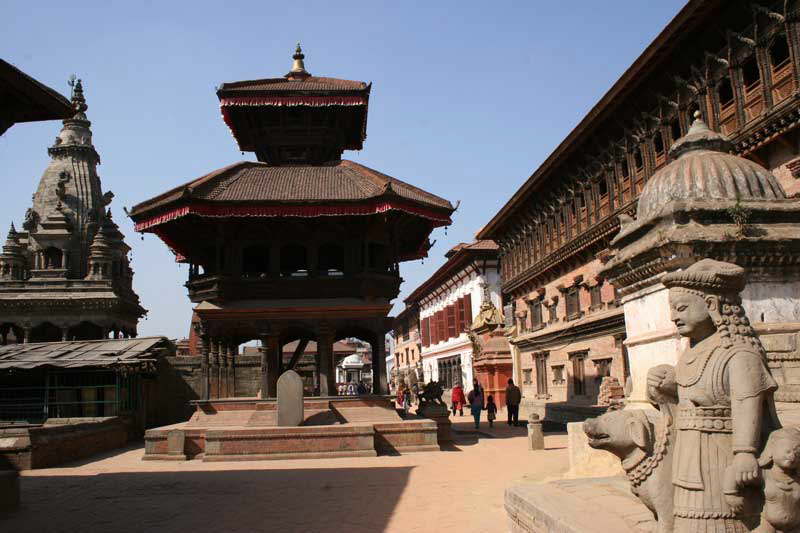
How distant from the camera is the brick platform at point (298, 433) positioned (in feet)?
50.9

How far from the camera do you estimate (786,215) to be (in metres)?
6.09

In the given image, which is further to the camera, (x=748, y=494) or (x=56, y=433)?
(x=56, y=433)

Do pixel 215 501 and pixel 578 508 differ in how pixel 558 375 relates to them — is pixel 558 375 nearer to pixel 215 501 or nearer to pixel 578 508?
pixel 215 501

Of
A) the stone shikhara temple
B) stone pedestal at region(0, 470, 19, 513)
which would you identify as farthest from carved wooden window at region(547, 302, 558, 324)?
stone pedestal at region(0, 470, 19, 513)

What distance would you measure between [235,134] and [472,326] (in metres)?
19.5

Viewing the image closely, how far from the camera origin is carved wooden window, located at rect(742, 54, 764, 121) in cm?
1505

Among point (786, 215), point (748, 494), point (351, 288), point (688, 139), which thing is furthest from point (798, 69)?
point (748, 494)

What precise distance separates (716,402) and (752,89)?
47.3ft

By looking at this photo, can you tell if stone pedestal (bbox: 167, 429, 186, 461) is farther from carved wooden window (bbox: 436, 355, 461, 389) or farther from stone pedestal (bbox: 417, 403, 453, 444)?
carved wooden window (bbox: 436, 355, 461, 389)

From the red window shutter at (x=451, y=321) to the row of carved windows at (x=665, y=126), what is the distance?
41.9 feet

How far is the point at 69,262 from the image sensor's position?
153ft

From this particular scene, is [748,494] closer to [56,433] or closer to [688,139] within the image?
[688,139]

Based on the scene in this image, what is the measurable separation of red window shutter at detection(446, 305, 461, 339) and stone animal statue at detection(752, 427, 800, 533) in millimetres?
40575

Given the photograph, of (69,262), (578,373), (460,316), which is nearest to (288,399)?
(578,373)
